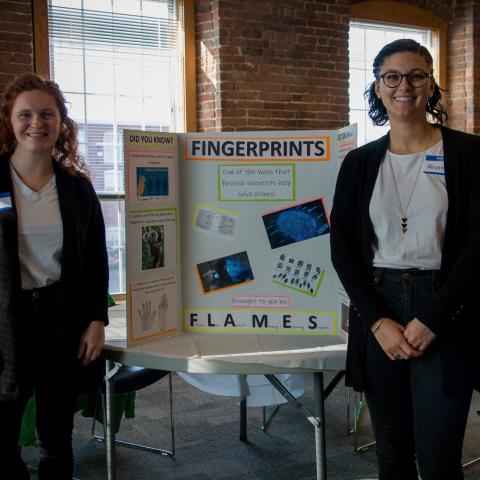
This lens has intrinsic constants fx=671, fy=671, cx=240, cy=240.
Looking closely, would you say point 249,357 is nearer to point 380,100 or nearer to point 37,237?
point 37,237

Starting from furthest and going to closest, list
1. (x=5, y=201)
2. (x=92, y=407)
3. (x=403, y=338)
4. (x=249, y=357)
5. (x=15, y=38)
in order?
(x=15, y=38) → (x=92, y=407) → (x=249, y=357) → (x=5, y=201) → (x=403, y=338)

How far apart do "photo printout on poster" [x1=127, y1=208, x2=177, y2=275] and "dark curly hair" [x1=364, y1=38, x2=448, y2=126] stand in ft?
2.41

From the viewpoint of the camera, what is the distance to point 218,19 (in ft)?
18.5

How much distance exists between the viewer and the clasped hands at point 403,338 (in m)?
1.61

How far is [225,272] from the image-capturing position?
223 centimetres

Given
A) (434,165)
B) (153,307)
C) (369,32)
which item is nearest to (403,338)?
(434,165)

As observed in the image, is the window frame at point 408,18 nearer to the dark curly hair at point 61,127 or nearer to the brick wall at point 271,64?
the brick wall at point 271,64

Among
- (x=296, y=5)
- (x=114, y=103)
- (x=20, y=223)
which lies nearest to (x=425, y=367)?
(x=20, y=223)

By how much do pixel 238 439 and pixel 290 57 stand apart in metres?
3.79

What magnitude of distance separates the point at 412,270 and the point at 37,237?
1.03 meters

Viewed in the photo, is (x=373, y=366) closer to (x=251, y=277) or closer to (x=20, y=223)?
(x=251, y=277)

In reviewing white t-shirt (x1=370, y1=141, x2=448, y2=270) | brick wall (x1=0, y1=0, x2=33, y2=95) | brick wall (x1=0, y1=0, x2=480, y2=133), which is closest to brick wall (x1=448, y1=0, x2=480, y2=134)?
brick wall (x1=0, y1=0, x2=480, y2=133)

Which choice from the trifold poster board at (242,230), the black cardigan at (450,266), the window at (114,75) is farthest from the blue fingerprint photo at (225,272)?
the window at (114,75)

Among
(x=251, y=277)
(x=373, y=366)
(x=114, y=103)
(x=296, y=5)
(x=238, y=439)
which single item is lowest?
(x=238, y=439)
